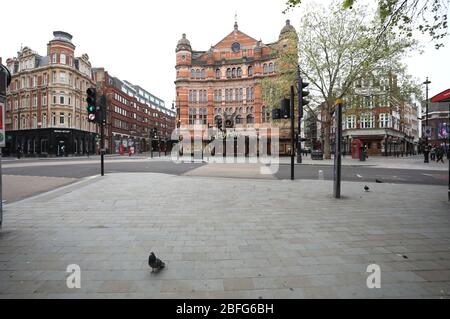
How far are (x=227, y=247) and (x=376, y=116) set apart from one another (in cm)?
5186

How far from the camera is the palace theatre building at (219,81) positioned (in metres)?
51.3

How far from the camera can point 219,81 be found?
2071 inches

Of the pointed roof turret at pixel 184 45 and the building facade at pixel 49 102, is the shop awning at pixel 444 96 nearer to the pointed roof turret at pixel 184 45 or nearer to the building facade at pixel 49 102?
the building facade at pixel 49 102

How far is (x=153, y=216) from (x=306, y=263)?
11.0ft

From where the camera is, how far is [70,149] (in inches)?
1799

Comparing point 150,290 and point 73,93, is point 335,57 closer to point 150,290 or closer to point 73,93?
point 150,290

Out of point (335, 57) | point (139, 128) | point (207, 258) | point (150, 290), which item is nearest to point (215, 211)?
point (207, 258)

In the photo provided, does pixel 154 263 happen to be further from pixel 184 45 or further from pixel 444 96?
pixel 184 45

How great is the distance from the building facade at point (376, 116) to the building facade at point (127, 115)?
3085 cm

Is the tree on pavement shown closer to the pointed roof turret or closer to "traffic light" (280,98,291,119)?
"traffic light" (280,98,291,119)

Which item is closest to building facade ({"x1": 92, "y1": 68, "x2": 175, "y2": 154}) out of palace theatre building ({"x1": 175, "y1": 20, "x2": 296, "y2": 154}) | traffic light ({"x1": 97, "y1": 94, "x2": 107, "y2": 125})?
palace theatre building ({"x1": 175, "y1": 20, "x2": 296, "y2": 154})

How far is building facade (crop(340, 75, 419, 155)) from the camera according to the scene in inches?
1054

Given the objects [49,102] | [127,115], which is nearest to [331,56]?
[49,102]

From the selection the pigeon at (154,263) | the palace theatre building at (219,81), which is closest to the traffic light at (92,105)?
the pigeon at (154,263)
